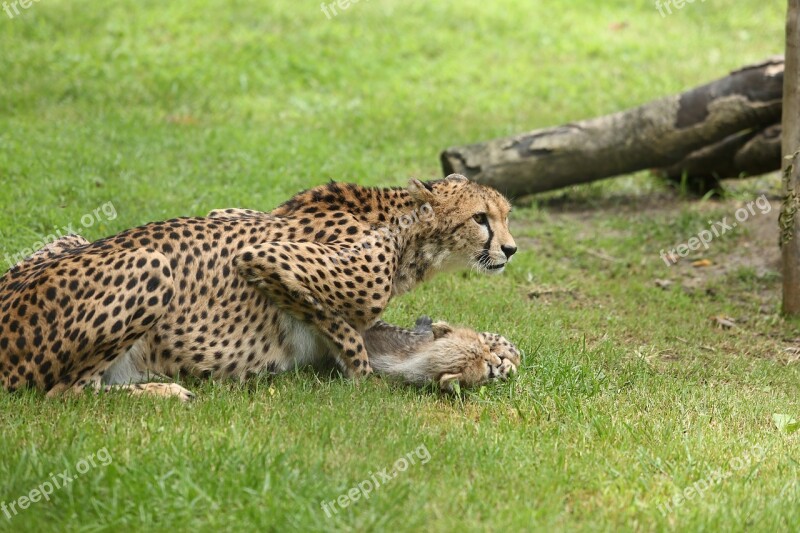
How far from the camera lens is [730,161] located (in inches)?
410

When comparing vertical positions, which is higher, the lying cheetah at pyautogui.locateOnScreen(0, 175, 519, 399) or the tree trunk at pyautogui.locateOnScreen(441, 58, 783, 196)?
the lying cheetah at pyautogui.locateOnScreen(0, 175, 519, 399)

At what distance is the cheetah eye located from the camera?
6.49m

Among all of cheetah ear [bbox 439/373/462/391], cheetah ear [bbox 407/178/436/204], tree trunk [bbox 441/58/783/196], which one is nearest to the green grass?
cheetah ear [bbox 439/373/462/391]

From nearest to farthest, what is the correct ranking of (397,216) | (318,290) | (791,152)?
(318,290) < (397,216) < (791,152)

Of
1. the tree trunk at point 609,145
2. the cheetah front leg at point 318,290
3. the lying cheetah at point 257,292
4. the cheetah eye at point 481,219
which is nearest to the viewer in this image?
the lying cheetah at point 257,292

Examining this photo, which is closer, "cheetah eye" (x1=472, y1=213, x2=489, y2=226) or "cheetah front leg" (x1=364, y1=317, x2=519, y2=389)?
"cheetah front leg" (x1=364, y1=317, x2=519, y2=389)

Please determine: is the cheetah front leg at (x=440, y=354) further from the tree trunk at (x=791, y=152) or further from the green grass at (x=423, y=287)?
the tree trunk at (x=791, y=152)

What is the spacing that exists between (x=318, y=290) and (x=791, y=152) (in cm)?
411

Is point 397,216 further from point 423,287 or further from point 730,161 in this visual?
point 730,161

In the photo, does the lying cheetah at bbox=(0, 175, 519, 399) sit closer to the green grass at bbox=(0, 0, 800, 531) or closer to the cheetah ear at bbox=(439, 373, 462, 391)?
the cheetah ear at bbox=(439, 373, 462, 391)

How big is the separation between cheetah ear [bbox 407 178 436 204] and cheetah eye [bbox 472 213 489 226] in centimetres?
29

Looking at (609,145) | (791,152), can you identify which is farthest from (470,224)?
(609,145)

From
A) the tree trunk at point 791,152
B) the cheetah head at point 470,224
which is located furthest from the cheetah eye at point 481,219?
the tree trunk at point 791,152

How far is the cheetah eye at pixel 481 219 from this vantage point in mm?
6492
